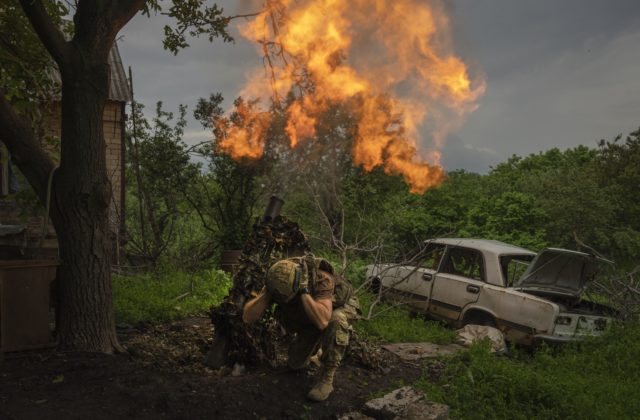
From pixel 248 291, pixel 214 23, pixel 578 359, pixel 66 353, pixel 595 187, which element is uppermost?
pixel 214 23

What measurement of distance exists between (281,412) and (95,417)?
1430 millimetres

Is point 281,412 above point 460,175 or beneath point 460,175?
beneath

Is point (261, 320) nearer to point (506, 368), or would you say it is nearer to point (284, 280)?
point (284, 280)

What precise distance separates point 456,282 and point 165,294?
16.0 feet

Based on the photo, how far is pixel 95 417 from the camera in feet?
11.9

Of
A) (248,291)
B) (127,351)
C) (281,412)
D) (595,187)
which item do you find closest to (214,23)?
(248,291)

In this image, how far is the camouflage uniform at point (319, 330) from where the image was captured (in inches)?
179

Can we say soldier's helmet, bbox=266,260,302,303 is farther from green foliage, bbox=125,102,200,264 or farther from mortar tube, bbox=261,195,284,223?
green foliage, bbox=125,102,200,264

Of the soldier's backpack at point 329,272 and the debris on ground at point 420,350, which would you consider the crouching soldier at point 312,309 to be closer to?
the soldier's backpack at point 329,272

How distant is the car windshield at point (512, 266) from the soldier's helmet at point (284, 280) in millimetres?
4058

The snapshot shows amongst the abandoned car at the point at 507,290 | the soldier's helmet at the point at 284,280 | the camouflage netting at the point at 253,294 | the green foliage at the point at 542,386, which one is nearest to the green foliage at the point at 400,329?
the abandoned car at the point at 507,290

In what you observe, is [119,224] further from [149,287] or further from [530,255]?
[530,255]

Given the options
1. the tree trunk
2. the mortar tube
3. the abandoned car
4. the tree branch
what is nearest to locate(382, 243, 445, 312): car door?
the abandoned car

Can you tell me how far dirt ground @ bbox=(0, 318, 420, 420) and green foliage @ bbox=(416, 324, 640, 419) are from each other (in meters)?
0.59
